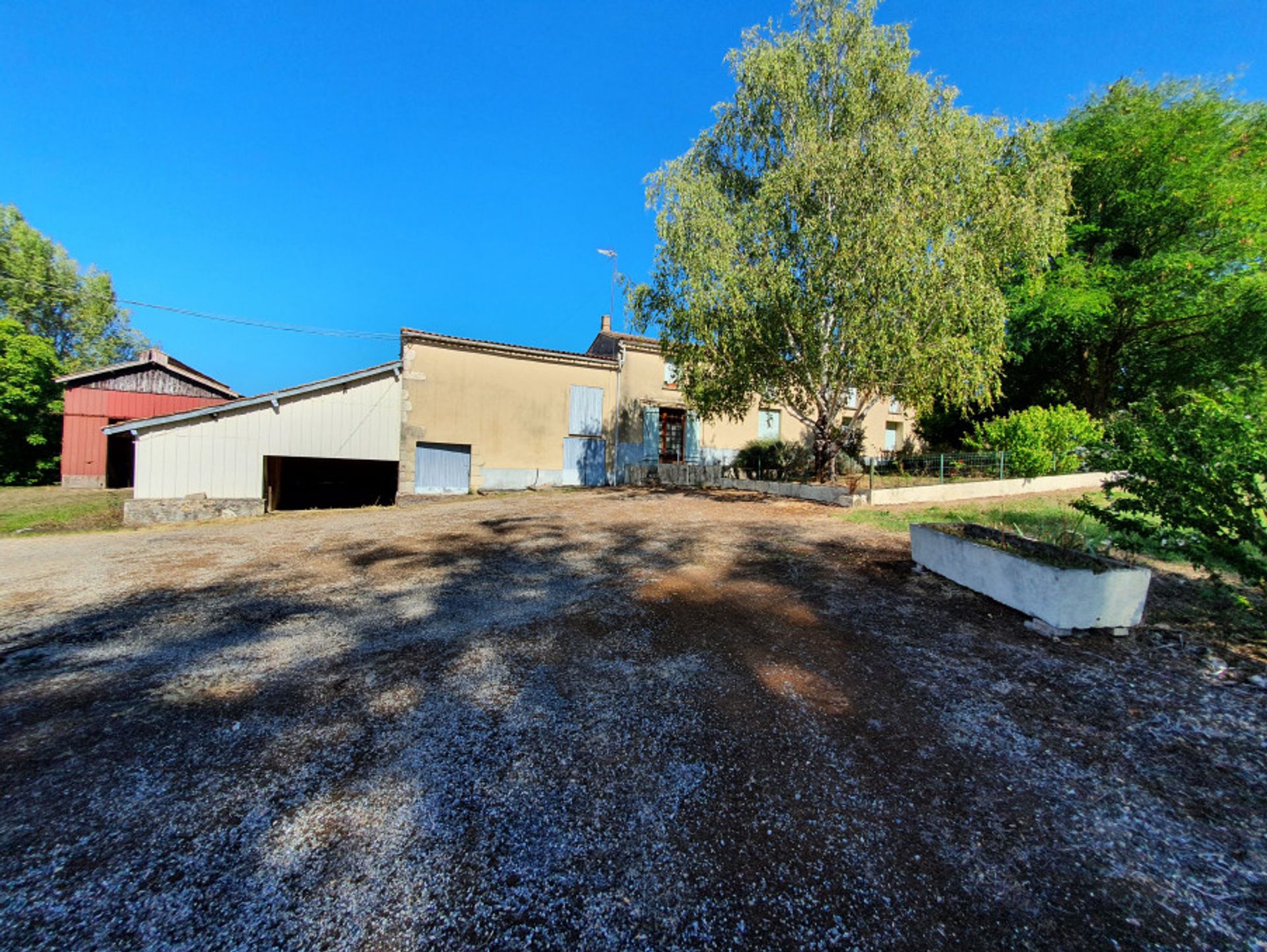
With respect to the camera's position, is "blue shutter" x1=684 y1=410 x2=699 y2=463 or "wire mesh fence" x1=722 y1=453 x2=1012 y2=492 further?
"blue shutter" x1=684 y1=410 x2=699 y2=463

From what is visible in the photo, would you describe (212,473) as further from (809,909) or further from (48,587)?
(809,909)

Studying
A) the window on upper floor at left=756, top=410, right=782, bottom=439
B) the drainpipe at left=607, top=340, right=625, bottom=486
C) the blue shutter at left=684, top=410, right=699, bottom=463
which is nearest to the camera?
the drainpipe at left=607, top=340, right=625, bottom=486

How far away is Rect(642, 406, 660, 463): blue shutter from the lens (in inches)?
741

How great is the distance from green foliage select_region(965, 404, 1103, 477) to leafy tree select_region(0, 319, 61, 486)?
35.8m

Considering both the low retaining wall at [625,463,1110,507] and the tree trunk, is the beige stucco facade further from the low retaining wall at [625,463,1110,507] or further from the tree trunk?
the low retaining wall at [625,463,1110,507]

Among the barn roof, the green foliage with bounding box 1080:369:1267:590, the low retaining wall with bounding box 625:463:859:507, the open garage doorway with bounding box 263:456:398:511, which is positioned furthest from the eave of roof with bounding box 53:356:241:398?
the green foliage with bounding box 1080:369:1267:590

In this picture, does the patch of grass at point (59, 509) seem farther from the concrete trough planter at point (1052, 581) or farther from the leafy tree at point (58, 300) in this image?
the concrete trough planter at point (1052, 581)

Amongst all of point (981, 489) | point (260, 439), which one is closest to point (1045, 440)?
point (981, 489)

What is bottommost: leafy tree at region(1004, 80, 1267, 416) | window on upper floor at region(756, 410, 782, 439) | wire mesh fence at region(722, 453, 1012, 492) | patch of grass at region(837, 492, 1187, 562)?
patch of grass at region(837, 492, 1187, 562)

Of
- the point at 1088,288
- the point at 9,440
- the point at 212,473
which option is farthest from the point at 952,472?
the point at 9,440

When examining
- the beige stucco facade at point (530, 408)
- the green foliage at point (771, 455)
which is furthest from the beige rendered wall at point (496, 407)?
the green foliage at point (771, 455)

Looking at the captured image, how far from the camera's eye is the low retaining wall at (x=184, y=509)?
11789 mm

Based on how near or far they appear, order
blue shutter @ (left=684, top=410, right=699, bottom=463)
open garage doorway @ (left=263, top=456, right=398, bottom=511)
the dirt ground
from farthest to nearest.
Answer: blue shutter @ (left=684, top=410, right=699, bottom=463) < open garage doorway @ (left=263, top=456, right=398, bottom=511) < the dirt ground

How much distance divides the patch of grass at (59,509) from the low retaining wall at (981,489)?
18.0 meters
